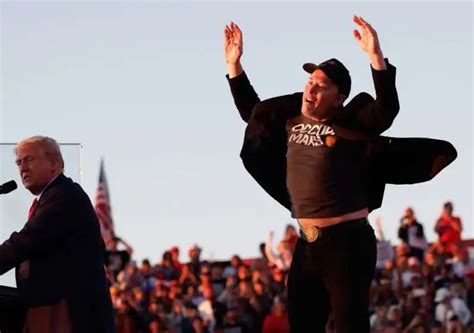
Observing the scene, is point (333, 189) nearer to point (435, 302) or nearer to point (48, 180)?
point (48, 180)

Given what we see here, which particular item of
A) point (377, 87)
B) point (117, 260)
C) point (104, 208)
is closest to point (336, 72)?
point (377, 87)

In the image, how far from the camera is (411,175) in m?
8.97

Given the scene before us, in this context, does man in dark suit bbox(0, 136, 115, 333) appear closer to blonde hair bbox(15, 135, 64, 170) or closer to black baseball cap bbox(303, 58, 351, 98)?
blonde hair bbox(15, 135, 64, 170)

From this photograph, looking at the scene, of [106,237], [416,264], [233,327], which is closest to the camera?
[233,327]

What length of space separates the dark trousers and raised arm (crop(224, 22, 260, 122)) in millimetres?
868

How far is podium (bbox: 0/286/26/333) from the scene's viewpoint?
8.74m

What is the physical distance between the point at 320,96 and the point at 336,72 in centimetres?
16

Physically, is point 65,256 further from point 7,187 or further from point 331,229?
point 331,229

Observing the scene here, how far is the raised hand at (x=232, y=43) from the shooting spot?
9203 millimetres

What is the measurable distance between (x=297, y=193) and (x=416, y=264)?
1227 centimetres

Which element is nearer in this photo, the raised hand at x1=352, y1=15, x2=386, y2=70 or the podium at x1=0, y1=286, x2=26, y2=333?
the raised hand at x1=352, y1=15, x2=386, y2=70

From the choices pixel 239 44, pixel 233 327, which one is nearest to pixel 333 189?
pixel 239 44

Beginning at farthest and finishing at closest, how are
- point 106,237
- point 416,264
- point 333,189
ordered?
point 106,237 → point 416,264 → point 333,189

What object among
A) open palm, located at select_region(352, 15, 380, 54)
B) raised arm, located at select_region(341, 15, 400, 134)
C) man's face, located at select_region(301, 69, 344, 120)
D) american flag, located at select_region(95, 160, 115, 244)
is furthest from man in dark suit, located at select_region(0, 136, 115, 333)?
american flag, located at select_region(95, 160, 115, 244)
